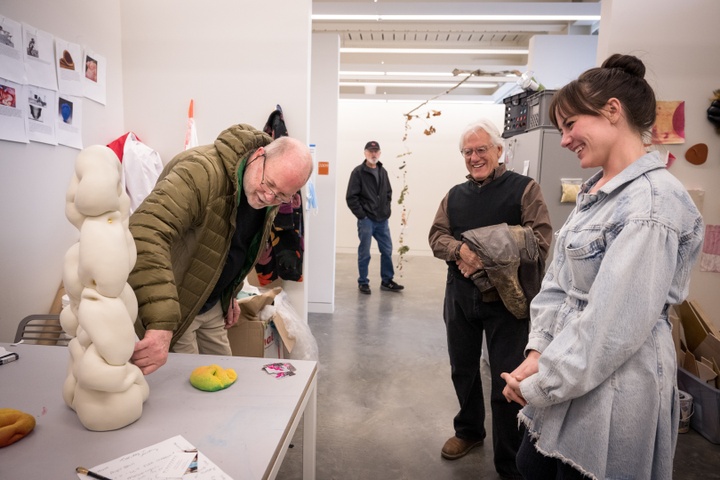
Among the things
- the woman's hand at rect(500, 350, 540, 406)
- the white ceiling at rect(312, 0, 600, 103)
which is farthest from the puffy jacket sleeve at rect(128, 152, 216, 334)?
the white ceiling at rect(312, 0, 600, 103)

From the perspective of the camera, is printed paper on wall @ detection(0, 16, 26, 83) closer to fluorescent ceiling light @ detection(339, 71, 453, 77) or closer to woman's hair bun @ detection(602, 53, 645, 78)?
woman's hair bun @ detection(602, 53, 645, 78)

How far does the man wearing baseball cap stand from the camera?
5078mm

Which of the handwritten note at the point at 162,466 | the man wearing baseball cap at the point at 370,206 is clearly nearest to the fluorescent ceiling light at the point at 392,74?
the man wearing baseball cap at the point at 370,206

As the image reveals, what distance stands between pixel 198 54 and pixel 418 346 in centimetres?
258

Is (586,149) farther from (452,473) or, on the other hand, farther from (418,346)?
(418,346)

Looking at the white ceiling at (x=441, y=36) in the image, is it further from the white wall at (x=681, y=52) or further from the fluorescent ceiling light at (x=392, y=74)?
the white wall at (x=681, y=52)

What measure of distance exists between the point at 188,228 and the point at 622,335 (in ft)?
3.83

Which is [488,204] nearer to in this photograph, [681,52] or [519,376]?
[519,376]

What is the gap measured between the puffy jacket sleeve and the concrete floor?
1.16 meters

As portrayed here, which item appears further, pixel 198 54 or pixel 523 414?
pixel 198 54

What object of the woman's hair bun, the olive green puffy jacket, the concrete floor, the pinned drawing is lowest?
the concrete floor

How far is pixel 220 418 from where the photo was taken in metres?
1.03

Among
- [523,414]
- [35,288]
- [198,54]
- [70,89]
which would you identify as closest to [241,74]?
[198,54]

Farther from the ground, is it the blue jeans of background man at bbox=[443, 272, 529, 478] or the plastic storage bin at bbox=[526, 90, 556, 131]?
the plastic storage bin at bbox=[526, 90, 556, 131]
